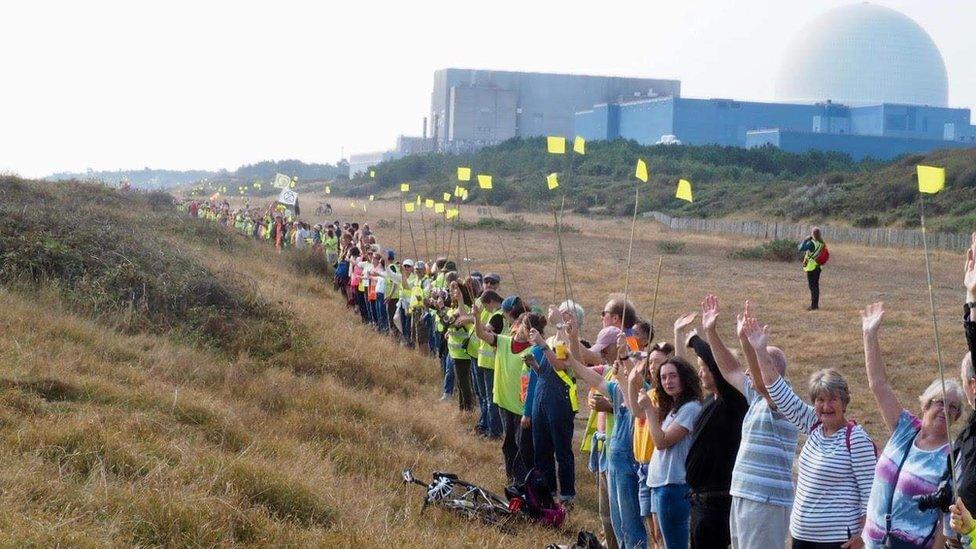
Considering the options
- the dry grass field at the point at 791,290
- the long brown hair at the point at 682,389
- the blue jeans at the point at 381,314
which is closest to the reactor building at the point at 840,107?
the dry grass field at the point at 791,290

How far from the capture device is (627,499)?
7.25 meters

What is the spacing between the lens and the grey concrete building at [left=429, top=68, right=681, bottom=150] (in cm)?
10394

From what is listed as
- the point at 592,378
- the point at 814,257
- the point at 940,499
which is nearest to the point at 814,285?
the point at 814,257

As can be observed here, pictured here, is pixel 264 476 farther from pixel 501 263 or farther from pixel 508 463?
pixel 501 263

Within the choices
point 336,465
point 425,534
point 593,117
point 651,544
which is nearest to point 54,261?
point 336,465

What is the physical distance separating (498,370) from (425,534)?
2631mm

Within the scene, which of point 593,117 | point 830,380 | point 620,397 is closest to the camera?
point 830,380

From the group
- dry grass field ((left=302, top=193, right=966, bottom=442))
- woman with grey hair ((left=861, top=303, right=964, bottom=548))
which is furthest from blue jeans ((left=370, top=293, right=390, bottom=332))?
woman with grey hair ((left=861, top=303, right=964, bottom=548))

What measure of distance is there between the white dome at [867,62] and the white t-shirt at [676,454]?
294 ft

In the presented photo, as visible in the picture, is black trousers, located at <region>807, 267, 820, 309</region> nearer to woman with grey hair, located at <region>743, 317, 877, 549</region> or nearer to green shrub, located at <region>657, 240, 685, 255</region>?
green shrub, located at <region>657, 240, 685, 255</region>

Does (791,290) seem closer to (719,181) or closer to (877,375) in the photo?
(877,375)

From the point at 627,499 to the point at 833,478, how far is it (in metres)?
1.86

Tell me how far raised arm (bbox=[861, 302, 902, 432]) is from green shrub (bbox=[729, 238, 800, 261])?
29.9m

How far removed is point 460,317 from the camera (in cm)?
1206
